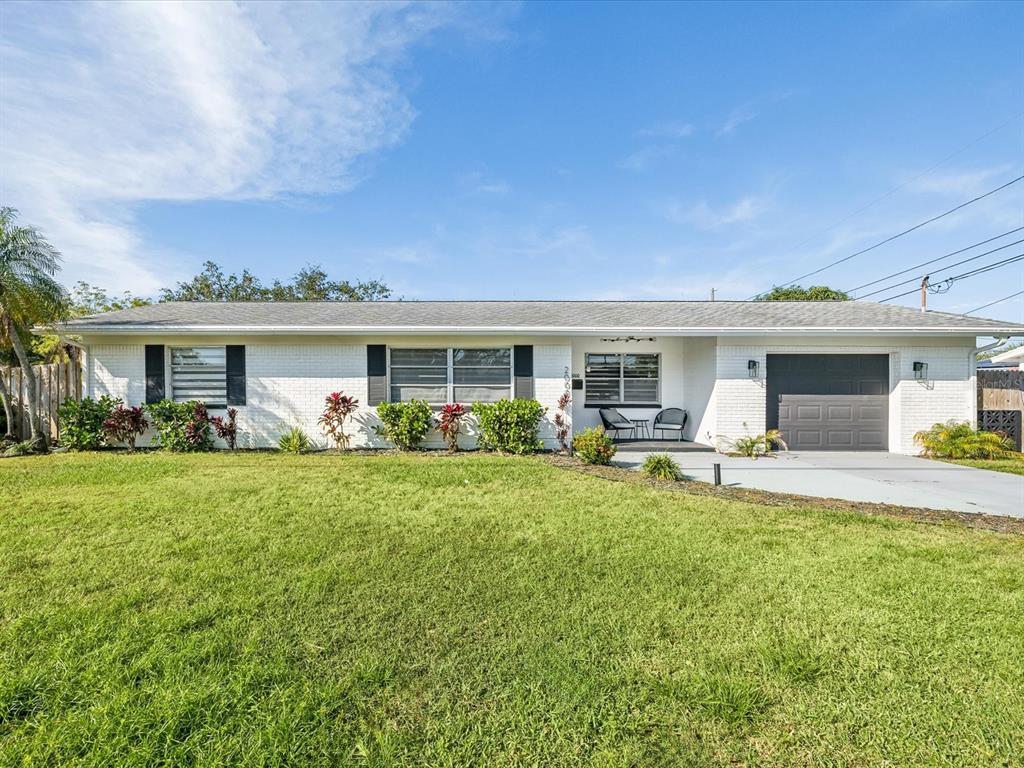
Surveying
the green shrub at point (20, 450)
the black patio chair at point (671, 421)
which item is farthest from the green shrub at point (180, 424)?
the black patio chair at point (671, 421)

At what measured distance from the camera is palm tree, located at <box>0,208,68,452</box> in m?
8.70

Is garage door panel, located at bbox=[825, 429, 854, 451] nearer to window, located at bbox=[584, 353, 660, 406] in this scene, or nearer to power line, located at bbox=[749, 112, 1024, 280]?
window, located at bbox=[584, 353, 660, 406]

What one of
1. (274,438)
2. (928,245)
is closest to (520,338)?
(274,438)

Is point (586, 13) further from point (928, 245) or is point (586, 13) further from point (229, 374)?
point (928, 245)

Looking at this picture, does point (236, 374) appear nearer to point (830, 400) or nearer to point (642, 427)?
point (642, 427)

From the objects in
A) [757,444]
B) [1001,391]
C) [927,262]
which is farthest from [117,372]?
[927,262]

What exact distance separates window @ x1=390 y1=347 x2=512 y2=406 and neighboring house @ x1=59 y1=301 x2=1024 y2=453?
24 millimetres

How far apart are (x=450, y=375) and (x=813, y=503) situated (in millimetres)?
7135

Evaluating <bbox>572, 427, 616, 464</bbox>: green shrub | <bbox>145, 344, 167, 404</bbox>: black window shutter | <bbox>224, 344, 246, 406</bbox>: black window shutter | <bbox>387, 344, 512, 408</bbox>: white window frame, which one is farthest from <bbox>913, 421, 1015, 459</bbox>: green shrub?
<bbox>145, 344, 167, 404</bbox>: black window shutter

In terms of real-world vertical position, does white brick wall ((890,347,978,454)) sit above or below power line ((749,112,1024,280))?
below

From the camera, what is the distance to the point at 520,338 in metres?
Result: 9.95

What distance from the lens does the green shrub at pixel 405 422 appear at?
946 centimetres

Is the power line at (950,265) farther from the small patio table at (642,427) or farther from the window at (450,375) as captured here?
the window at (450,375)

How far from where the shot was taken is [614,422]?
1138 centimetres
